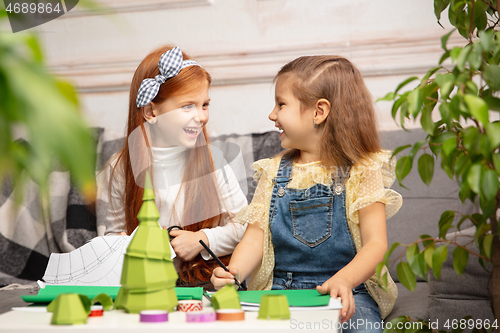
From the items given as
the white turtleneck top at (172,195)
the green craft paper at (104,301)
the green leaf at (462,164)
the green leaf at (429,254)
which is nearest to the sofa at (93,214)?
the white turtleneck top at (172,195)

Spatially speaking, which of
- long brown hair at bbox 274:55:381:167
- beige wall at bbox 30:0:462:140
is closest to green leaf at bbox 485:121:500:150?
long brown hair at bbox 274:55:381:167

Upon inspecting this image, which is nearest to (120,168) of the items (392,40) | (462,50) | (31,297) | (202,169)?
(202,169)

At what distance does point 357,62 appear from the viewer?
70.6 inches

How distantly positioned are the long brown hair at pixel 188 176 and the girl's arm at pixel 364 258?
1.44 ft

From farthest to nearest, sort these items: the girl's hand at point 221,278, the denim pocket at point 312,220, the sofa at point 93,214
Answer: the sofa at point 93,214
the denim pocket at point 312,220
the girl's hand at point 221,278

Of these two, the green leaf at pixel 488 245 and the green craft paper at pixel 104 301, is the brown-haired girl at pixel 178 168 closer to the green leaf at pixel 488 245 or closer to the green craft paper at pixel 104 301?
the green craft paper at pixel 104 301

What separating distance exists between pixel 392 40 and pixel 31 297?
155cm

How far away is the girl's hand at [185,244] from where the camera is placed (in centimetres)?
118

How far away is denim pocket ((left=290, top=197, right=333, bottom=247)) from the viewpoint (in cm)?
111

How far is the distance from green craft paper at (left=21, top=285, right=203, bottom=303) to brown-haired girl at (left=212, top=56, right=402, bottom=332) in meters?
0.31

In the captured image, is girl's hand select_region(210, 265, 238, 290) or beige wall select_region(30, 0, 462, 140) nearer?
girl's hand select_region(210, 265, 238, 290)

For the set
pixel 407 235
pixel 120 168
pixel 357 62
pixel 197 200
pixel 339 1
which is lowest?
pixel 407 235

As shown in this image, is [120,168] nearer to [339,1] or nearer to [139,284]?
[139,284]

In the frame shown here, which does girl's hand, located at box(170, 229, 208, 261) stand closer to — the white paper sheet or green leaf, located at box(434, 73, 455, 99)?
the white paper sheet
